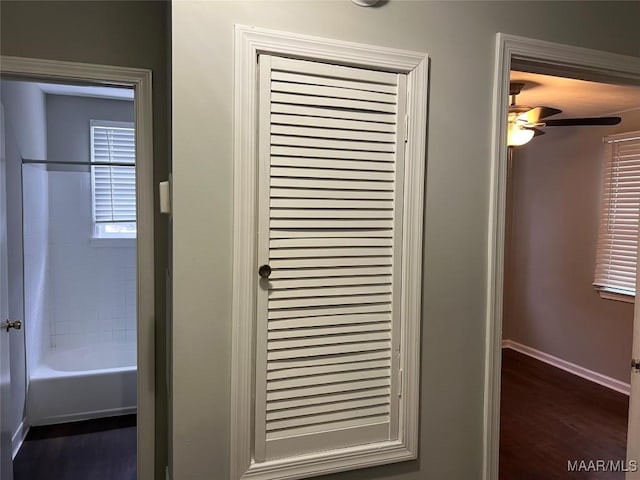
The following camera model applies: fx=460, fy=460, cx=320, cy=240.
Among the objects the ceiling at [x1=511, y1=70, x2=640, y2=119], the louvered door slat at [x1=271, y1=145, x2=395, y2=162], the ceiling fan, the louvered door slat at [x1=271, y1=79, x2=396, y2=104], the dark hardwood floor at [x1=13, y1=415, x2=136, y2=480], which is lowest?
the dark hardwood floor at [x1=13, y1=415, x2=136, y2=480]

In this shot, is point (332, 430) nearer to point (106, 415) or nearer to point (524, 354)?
point (106, 415)

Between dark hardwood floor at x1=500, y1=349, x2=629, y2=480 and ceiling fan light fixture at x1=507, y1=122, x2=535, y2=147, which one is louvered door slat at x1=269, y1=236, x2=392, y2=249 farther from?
dark hardwood floor at x1=500, y1=349, x2=629, y2=480

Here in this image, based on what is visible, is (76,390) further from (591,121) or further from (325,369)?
(591,121)

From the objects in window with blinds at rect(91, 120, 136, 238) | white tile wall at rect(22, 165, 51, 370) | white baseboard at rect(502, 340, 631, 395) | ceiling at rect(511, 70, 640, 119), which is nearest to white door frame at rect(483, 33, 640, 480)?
ceiling at rect(511, 70, 640, 119)

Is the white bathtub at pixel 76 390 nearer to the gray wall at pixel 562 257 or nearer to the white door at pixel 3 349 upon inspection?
the white door at pixel 3 349

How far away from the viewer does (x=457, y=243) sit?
156cm

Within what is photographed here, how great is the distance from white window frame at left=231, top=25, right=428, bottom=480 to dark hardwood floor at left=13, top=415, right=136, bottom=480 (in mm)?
1664

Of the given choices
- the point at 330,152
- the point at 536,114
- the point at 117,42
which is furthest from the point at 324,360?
Result: the point at 536,114

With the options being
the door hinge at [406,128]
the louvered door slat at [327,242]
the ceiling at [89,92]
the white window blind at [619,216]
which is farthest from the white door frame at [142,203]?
the white window blind at [619,216]

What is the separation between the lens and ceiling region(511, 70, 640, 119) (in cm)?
292

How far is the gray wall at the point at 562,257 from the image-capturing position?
4.00 meters

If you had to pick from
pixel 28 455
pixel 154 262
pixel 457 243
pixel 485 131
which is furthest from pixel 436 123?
pixel 28 455

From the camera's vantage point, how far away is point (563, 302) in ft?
14.5

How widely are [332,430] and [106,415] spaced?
251cm
